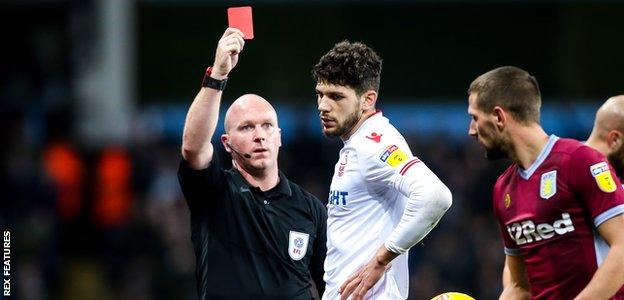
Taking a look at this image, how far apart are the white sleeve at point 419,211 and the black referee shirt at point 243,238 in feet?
3.42

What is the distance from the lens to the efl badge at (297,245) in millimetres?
6855

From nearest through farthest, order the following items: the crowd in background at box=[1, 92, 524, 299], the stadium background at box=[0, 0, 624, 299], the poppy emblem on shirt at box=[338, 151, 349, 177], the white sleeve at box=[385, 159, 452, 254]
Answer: the white sleeve at box=[385, 159, 452, 254], the poppy emblem on shirt at box=[338, 151, 349, 177], the crowd in background at box=[1, 92, 524, 299], the stadium background at box=[0, 0, 624, 299]

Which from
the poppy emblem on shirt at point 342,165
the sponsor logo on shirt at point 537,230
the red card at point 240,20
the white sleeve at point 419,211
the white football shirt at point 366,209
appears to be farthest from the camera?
the red card at point 240,20

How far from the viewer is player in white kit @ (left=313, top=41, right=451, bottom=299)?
589 centimetres

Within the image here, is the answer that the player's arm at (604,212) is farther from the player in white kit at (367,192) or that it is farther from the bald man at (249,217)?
the bald man at (249,217)

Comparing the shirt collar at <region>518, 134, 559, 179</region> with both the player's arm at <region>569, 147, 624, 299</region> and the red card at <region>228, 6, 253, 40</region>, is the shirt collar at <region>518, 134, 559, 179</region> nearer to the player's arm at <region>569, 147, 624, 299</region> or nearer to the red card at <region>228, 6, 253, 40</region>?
the player's arm at <region>569, 147, 624, 299</region>

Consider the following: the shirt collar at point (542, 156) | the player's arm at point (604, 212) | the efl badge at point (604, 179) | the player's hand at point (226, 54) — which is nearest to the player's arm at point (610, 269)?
the player's arm at point (604, 212)

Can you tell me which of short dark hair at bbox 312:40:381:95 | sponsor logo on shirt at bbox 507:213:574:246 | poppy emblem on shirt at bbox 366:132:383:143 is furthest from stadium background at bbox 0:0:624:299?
sponsor logo on shirt at bbox 507:213:574:246

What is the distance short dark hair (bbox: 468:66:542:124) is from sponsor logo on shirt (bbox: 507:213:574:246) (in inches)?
18.8

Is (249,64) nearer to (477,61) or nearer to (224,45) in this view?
(477,61)

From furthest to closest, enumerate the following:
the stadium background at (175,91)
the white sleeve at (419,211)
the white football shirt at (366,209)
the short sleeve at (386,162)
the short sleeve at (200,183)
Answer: the stadium background at (175,91) < the short sleeve at (200,183) < the white football shirt at (366,209) < the short sleeve at (386,162) < the white sleeve at (419,211)

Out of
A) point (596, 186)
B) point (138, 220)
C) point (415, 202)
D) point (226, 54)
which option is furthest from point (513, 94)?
point (138, 220)

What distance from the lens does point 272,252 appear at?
22.2ft

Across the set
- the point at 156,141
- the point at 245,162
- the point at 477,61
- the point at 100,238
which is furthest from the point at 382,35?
the point at 245,162
